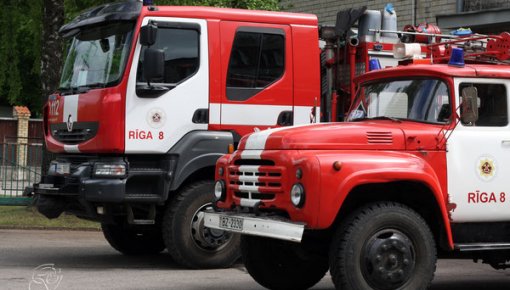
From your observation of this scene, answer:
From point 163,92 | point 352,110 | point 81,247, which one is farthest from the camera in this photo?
point 81,247

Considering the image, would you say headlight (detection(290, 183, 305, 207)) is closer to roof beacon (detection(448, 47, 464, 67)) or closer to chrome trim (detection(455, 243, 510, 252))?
chrome trim (detection(455, 243, 510, 252))

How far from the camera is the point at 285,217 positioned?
8.18 meters

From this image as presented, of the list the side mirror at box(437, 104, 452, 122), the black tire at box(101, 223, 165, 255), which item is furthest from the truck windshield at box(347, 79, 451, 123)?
the black tire at box(101, 223, 165, 255)

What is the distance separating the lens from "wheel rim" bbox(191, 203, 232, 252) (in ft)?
36.0

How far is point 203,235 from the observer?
11.0 m

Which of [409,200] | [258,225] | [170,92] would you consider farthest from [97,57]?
[409,200]

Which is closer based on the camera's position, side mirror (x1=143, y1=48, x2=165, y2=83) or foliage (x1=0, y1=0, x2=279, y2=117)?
side mirror (x1=143, y1=48, x2=165, y2=83)

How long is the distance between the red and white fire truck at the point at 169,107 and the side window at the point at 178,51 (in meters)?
0.01

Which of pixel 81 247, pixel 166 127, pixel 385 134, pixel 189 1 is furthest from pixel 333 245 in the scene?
pixel 189 1

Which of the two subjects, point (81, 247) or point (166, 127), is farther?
point (81, 247)

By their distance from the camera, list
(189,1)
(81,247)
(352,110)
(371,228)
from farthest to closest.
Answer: (189,1), (81,247), (352,110), (371,228)

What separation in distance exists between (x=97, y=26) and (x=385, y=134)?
14.9ft

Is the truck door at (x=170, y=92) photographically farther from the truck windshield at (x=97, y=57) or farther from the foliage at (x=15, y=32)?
the foliage at (x=15, y=32)

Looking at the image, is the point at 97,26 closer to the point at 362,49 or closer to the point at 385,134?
the point at 362,49
